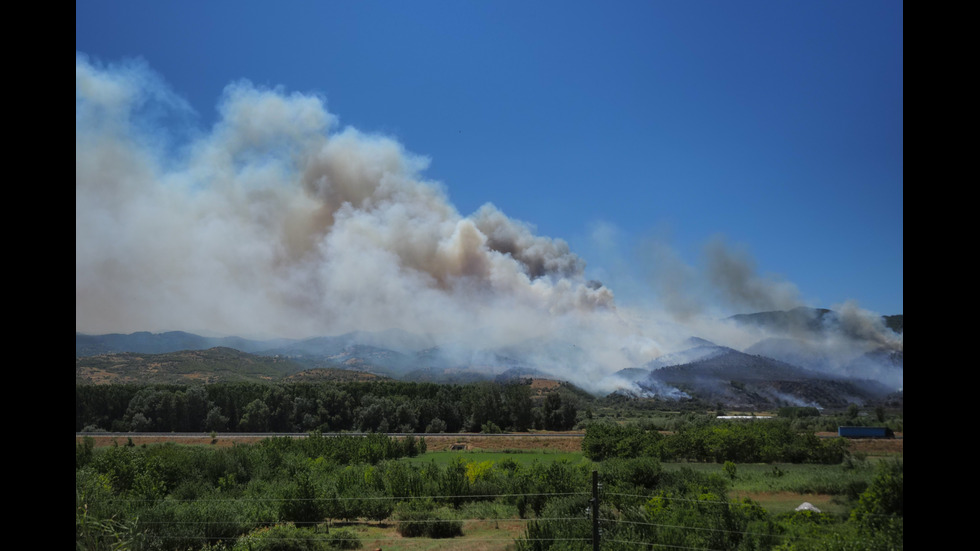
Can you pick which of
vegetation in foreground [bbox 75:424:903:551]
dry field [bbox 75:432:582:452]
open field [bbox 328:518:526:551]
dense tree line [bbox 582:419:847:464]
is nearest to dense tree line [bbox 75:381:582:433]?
dry field [bbox 75:432:582:452]

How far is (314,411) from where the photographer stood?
42.4 metres

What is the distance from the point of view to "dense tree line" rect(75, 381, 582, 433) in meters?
41.2

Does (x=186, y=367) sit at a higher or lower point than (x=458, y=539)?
lower

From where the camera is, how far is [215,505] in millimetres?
16016

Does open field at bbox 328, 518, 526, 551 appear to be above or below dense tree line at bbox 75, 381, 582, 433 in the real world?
above

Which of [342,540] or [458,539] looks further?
[458,539]

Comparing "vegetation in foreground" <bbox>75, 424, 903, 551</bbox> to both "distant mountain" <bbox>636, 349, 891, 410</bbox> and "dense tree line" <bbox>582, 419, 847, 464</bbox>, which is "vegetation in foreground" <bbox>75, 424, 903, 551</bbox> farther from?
"distant mountain" <bbox>636, 349, 891, 410</bbox>

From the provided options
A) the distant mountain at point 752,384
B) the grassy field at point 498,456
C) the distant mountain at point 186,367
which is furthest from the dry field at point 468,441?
the distant mountain at point 186,367

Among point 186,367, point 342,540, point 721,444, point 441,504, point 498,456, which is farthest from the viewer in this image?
point 186,367

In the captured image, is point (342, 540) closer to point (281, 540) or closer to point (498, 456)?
point (281, 540)

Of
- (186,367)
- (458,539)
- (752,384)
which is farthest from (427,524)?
(186,367)

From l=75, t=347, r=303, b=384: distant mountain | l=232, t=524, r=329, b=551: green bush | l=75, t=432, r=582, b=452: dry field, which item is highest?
l=232, t=524, r=329, b=551: green bush

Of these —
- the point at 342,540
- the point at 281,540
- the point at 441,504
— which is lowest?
the point at 441,504
